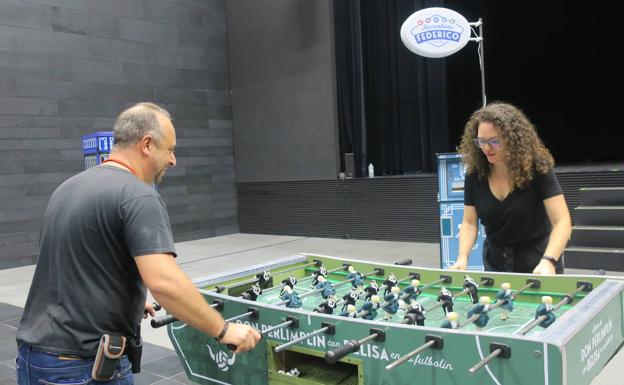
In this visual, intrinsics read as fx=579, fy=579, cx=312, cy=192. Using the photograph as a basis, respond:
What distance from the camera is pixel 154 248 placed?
4.97 ft

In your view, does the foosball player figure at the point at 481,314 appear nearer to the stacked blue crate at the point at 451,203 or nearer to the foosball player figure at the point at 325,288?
the foosball player figure at the point at 325,288

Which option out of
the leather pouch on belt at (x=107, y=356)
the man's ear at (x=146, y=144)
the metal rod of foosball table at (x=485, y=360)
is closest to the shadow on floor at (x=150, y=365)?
the leather pouch on belt at (x=107, y=356)

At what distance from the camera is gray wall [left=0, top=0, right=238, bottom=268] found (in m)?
7.52

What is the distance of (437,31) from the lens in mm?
5406

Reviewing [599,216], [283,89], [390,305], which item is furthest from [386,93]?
[390,305]

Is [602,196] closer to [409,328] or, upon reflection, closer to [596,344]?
[596,344]

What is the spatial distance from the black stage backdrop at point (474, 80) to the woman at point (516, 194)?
5566 millimetres

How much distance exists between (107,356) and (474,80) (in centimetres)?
856

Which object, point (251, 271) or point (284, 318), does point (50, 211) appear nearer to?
point (284, 318)

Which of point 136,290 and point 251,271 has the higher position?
point 136,290

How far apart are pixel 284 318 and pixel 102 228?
759mm

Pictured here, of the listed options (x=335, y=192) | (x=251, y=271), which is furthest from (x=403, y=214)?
(x=251, y=271)

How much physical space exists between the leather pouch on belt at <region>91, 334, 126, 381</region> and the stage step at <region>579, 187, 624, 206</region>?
18.4 ft

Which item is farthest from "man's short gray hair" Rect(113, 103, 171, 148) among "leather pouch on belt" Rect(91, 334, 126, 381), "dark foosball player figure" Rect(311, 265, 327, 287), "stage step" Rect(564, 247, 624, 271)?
"stage step" Rect(564, 247, 624, 271)
